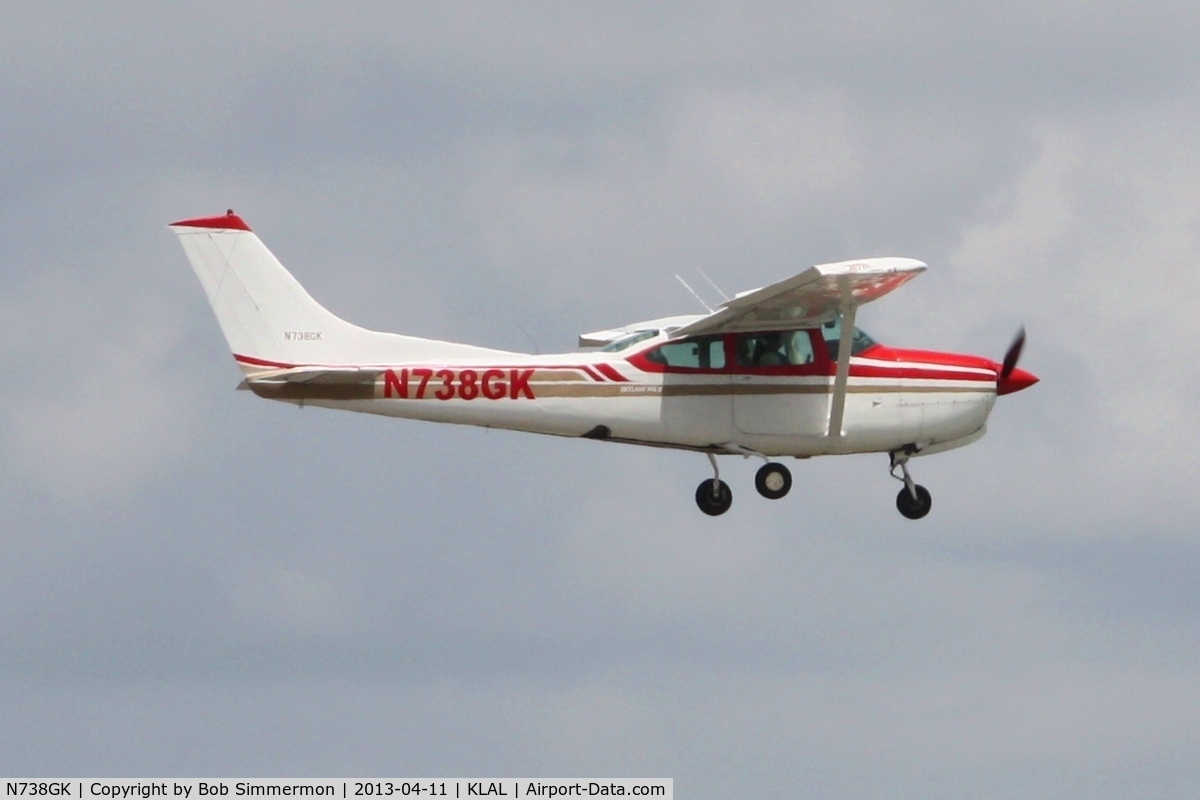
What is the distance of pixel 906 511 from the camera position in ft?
130

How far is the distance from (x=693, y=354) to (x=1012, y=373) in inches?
170

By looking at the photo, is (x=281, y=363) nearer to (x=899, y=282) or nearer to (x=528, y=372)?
(x=528, y=372)

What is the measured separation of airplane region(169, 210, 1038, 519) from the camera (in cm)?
3769

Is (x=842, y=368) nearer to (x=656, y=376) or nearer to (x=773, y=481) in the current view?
(x=773, y=481)

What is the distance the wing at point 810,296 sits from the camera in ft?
120

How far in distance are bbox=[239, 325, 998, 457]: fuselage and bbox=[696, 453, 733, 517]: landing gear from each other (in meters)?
0.57

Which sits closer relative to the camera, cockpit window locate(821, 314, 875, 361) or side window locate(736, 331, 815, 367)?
side window locate(736, 331, 815, 367)

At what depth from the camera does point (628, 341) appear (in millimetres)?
38719

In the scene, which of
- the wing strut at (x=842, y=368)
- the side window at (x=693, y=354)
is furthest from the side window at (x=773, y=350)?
the wing strut at (x=842, y=368)


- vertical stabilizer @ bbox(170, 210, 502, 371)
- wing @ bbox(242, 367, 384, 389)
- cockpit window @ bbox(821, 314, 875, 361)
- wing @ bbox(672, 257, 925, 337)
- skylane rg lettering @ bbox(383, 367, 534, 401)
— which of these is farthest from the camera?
cockpit window @ bbox(821, 314, 875, 361)

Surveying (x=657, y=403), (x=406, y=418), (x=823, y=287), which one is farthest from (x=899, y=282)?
(x=406, y=418)

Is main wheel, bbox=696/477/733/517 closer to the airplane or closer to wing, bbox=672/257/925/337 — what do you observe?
the airplane

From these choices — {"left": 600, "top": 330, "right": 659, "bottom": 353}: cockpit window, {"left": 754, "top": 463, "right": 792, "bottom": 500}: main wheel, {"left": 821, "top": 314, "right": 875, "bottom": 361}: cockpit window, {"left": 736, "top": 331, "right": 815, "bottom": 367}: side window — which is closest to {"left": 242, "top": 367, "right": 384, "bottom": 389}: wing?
{"left": 600, "top": 330, "right": 659, "bottom": 353}: cockpit window

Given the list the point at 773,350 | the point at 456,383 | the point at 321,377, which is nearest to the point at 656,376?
the point at 773,350
